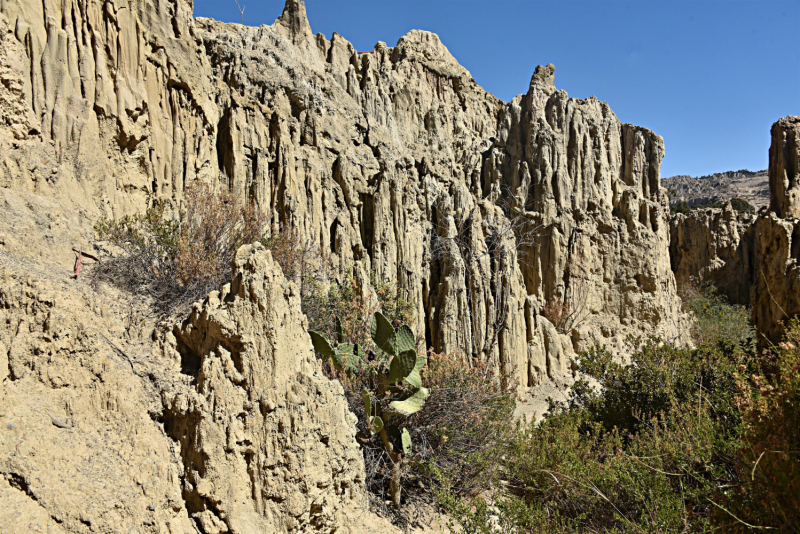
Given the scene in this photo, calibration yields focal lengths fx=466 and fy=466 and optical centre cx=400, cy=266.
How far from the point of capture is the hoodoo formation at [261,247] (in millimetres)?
4434

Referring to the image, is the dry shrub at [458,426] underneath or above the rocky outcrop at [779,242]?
underneath

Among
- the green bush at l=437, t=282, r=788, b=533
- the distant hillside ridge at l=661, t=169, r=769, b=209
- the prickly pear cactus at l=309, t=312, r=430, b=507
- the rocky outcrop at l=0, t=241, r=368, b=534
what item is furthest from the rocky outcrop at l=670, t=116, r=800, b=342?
the distant hillside ridge at l=661, t=169, r=769, b=209

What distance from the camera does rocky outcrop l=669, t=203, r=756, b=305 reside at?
3067 centimetres

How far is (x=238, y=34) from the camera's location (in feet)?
47.2

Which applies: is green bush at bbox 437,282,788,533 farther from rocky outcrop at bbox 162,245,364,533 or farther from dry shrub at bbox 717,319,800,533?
rocky outcrop at bbox 162,245,364,533

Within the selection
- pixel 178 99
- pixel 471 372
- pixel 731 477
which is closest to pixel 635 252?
pixel 471 372

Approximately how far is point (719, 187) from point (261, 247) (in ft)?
245

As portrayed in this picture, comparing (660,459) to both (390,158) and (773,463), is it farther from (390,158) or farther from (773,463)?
(390,158)

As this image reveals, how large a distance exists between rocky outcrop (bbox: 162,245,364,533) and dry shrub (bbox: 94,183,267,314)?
142 cm

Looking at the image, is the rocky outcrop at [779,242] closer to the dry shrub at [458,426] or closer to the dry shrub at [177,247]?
the dry shrub at [458,426]

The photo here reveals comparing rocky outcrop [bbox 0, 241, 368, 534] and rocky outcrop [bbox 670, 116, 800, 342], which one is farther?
rocky outcrop [bbox 670, 116, 800, 342]

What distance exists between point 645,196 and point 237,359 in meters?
24.3

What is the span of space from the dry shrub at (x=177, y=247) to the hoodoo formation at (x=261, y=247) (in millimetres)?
374

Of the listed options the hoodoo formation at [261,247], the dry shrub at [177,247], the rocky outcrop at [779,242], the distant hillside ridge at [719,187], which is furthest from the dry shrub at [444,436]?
the distant hillside ridge at [719,187]
